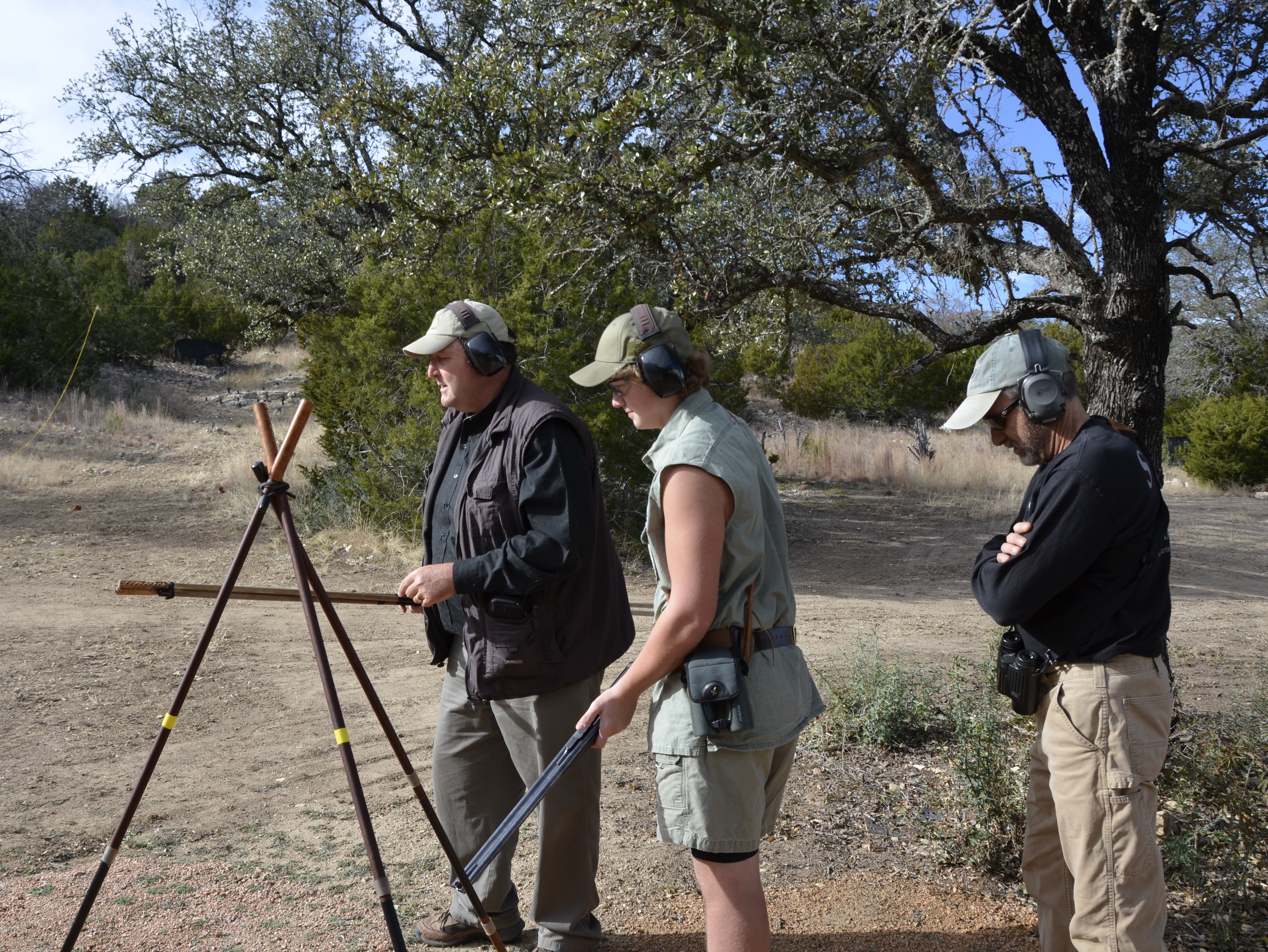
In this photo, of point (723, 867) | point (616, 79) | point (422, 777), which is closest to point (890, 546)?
point (616, 79)

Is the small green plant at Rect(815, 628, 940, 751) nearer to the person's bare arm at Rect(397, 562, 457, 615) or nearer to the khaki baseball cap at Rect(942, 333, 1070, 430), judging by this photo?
the khaki baseball cap at Rect(942, 333, 1070, 430)

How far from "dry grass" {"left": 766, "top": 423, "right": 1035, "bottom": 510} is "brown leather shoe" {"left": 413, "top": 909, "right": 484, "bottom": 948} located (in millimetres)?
13656

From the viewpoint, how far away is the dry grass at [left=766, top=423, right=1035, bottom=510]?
1780 centimetres

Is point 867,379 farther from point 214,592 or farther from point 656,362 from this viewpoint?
point 214,592

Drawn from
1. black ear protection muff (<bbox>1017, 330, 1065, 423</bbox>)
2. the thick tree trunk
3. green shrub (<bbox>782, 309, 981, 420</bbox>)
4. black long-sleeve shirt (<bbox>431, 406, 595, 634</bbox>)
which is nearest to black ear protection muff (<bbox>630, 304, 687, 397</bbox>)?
black long-sleeve shirt (<bbox>431, 406, 595, 634</bbox>)

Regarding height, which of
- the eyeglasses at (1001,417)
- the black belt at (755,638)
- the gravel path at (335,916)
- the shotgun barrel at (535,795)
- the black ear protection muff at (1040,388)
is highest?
the black ear protection muff at (1040,388)

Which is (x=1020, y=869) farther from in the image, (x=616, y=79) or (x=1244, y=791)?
(x=616, y=79)

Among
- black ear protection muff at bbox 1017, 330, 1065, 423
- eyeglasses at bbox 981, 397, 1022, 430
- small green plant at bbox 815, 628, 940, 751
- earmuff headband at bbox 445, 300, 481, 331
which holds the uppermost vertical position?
earmuff headband at bbox 445, 300, 481, 331

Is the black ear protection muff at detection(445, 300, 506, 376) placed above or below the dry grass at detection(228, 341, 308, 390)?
below

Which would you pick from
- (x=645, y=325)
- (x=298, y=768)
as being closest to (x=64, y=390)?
(x=298, y=768)

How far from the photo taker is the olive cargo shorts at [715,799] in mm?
2387

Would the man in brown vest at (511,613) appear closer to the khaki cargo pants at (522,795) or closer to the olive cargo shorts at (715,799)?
the khaki cargo pants at (522,795)

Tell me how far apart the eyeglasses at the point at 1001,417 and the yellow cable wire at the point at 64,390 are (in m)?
15.9

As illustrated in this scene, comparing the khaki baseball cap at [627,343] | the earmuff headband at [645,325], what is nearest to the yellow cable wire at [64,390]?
the khaki baseball cap at [627,343]
